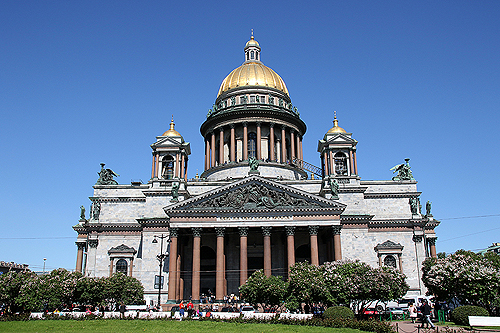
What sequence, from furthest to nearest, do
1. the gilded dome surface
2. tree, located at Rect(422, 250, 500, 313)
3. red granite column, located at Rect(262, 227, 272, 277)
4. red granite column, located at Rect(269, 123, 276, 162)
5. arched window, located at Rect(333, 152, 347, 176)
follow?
the gilded dome surface → red granite column, located at Rect(269, 123, 276, 162) → arched window, located at Rect(333, 152, 347, 176) → red granite column, located at Rect(262, 227, 272, 277) → tree, located at Rect(422, 250, 500, 313)

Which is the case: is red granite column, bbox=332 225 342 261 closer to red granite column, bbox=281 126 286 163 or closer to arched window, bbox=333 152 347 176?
arched window, bbox=333 152 347 176

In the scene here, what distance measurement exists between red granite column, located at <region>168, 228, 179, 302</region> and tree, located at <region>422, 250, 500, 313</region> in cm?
2429

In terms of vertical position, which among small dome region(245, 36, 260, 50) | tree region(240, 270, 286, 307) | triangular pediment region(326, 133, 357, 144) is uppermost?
small dome region(245, 36, 260, 50)

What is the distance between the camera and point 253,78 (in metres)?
72.1

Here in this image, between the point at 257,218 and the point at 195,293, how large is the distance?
32.5ft

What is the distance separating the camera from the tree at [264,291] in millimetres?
38375

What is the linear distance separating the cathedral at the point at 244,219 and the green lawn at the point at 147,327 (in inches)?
507

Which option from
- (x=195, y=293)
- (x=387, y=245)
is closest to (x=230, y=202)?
(x=195, y=293)

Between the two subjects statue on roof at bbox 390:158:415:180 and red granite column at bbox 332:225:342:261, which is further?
statue on roof at bbox 390:158:415:180

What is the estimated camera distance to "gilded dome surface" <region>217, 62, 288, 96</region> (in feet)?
236

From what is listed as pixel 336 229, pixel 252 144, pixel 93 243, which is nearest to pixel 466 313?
pixel 336 229

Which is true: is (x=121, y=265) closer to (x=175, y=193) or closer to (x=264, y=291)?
(x=175, y=193)

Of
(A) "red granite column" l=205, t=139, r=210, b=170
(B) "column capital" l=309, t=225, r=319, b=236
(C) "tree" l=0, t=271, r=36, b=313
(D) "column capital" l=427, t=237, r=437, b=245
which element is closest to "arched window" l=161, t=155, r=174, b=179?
(A) "red granite column" l=205, t=139, r=210, b=170

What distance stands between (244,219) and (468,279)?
73.8 ft
